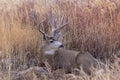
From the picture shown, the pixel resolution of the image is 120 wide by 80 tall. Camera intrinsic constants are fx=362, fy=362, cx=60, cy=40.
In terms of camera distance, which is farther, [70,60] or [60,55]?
[60,55]

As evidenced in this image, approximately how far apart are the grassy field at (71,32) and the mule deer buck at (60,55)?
0.20 metres

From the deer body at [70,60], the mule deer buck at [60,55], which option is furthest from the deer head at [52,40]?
the deer body at [70,60]

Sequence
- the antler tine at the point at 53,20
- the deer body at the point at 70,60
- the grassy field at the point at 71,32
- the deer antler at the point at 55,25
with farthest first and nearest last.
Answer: the antler tine at the point at 53,20 < the deer antler at the point at 55,25 < the grassy field at the point at 71,32 < the deer body at the point at 70,60

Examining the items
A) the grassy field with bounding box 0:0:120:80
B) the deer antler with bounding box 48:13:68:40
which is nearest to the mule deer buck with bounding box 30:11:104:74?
the deer antler with bounding box 48:13:68:40

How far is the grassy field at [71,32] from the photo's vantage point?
608 centimetres

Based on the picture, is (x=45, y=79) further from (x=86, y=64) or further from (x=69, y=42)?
(x=69, y=42)

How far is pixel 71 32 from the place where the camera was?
6.83 metres

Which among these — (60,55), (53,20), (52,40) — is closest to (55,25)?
(53,20)

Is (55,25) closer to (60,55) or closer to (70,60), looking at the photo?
(60,55)

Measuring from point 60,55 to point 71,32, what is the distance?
103 cm

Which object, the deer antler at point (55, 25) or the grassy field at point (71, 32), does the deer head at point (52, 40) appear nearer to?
the deer antler at point (55, 25)

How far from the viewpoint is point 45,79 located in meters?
5.12

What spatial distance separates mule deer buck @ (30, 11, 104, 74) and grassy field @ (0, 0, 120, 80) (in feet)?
0.67

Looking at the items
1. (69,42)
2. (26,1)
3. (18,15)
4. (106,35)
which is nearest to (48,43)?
(69,42)
